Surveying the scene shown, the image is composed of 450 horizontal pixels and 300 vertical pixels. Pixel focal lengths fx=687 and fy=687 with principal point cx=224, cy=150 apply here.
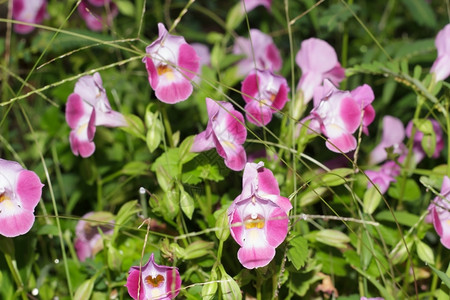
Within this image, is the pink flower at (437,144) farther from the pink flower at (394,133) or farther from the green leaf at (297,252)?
the green leaf at (297,252)

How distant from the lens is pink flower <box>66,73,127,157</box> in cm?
132

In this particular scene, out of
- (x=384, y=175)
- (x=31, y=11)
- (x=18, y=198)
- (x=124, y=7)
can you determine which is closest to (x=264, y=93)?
(x=384, y=175)

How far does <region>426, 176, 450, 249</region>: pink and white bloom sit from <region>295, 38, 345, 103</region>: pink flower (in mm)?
326

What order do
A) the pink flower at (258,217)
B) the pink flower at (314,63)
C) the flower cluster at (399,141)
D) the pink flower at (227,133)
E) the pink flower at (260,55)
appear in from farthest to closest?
the pink flower at (260,55) < the flower cluster at (399,141) < the pink flower at (314,63) < the pink flower at (227,133) < the pink flower at (258,217)

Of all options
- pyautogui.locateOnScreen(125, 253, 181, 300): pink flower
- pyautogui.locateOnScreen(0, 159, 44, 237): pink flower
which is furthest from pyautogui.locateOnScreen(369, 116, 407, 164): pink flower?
pyautogui.locateOnScreen(0, 159, 44, 237): pink flower

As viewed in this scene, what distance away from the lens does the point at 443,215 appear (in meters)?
1.25

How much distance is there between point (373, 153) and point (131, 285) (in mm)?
797

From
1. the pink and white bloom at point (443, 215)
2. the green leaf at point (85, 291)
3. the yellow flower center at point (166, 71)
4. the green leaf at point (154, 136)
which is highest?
the yellow flower center at point (166, 71)

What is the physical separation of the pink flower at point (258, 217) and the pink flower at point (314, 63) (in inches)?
14.2

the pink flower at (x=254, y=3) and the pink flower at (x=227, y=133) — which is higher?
the pink flower at (x=227, y=133)

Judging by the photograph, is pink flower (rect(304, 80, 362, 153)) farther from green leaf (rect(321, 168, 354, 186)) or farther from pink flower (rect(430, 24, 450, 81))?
pink flower (rect(430, 24, 450, 81))

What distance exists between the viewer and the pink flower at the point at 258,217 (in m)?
1.06

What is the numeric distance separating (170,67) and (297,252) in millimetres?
404

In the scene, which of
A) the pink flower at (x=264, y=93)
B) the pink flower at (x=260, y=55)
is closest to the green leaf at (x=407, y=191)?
the pink flower at (x=264, y=93)
